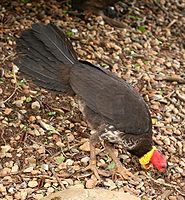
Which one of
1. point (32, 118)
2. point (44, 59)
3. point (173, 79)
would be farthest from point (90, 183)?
point (173, 79)

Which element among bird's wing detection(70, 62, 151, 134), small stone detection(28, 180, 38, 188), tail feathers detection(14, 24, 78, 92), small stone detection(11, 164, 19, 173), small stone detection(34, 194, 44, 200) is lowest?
small stone detection(34, 194, 44, 200)

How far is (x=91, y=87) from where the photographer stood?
3.86 metres

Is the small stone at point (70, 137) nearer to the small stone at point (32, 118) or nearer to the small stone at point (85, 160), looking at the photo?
the small stone at point (85, 160)

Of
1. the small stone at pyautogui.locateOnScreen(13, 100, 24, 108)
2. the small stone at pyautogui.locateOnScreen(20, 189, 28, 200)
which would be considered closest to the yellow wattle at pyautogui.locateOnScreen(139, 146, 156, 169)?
the small stone at pyautogui.locateOnScreen(20, 189, 28, 200)

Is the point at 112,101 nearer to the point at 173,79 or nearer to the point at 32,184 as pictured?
the point at 32,184

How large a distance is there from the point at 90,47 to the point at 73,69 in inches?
55.7

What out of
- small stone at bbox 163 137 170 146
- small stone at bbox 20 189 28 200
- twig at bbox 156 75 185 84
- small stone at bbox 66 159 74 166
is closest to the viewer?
small stone at bbox 20 189 28 200

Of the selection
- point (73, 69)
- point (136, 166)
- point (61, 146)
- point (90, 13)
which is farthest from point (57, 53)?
point (90, 13)

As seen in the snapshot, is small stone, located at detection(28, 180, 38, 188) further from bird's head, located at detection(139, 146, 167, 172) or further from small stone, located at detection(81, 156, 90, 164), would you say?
bird's head, located at detection(139, 146, 167, 172)

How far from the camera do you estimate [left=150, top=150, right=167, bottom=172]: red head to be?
4004 mm

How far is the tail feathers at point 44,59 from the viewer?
3920mm

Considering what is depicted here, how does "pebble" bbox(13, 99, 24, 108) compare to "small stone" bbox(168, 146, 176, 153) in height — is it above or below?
above

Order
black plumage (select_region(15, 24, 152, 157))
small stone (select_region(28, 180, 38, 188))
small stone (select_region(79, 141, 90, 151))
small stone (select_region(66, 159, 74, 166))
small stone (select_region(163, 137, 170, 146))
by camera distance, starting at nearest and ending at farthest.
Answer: small stone (select_region(28, 180, 38, 188))
black plumage (select_region(15, 24, 152, 157))
small stone (select_region(66, 159, 74, 166))
small stone (select_region(79, 141, 90, 151))
small stone (select_region(163, 137, 170, 146))

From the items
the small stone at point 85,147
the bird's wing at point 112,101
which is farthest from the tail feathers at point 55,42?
the small stone at point 85,147
